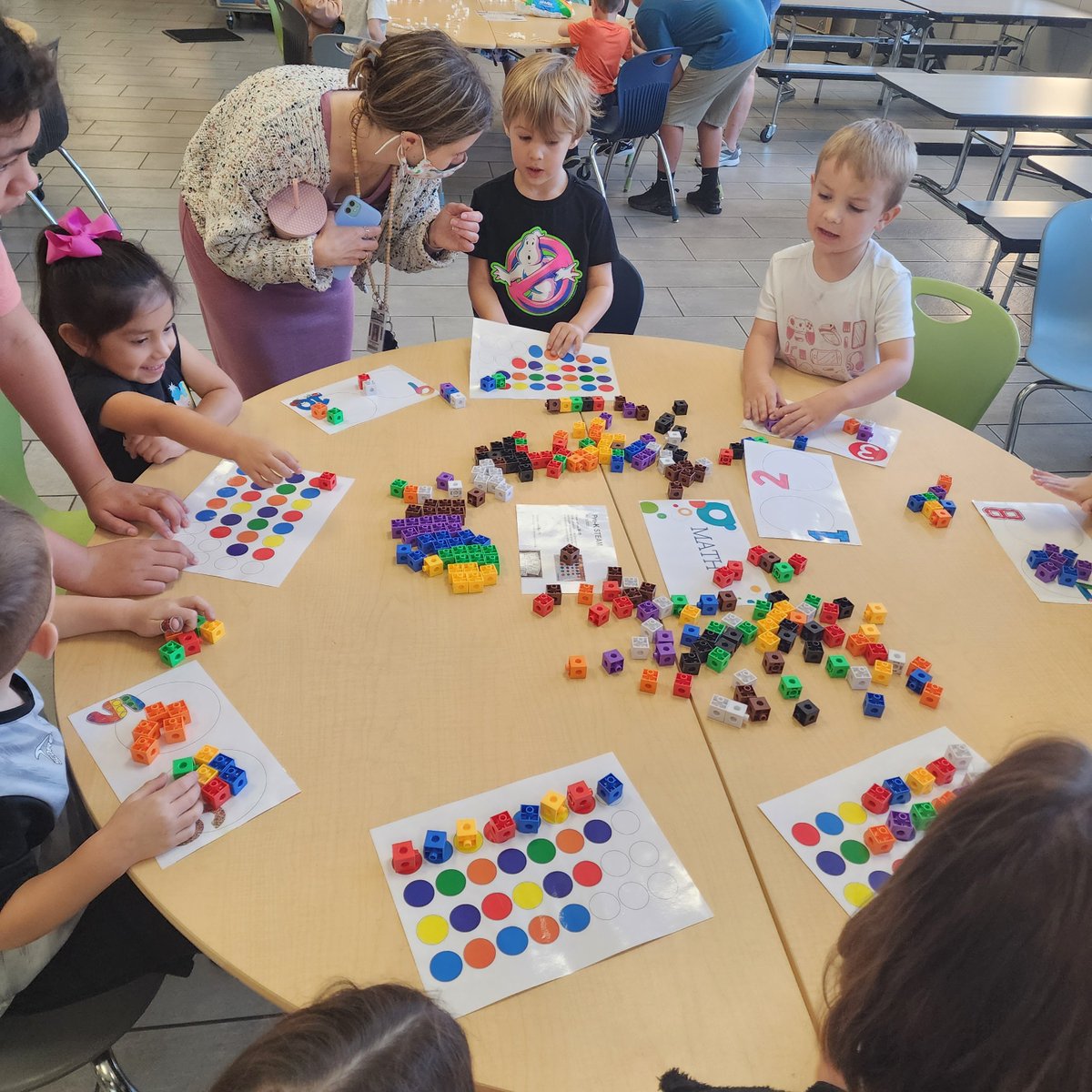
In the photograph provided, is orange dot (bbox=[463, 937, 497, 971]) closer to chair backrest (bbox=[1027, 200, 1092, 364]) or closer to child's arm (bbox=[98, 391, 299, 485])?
child's arm (bbox=[98, 391, 299, 485])

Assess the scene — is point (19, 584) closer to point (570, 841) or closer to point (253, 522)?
point (253, 522)

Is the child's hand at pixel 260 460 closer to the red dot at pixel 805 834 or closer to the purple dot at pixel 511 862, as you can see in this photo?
the purple dot at pixel 511 862

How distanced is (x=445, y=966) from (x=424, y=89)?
57.3 inches

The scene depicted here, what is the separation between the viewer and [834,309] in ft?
6.20

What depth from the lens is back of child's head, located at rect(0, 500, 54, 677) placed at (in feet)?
2.75

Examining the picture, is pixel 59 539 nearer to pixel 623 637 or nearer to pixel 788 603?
pixel 623 637

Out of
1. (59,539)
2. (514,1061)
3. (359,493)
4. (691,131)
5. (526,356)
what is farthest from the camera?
(691,131)

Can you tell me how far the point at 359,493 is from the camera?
142cm

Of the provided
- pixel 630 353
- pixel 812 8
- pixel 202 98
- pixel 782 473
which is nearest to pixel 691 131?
pixel 812 8

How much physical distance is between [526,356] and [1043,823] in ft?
4.85

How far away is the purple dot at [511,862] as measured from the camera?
0.89 metres

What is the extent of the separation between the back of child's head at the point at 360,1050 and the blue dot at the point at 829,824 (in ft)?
1.70

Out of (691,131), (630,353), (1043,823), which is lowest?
(691,131)

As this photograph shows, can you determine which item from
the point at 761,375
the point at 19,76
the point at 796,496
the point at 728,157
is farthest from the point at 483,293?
the point at 728,157
